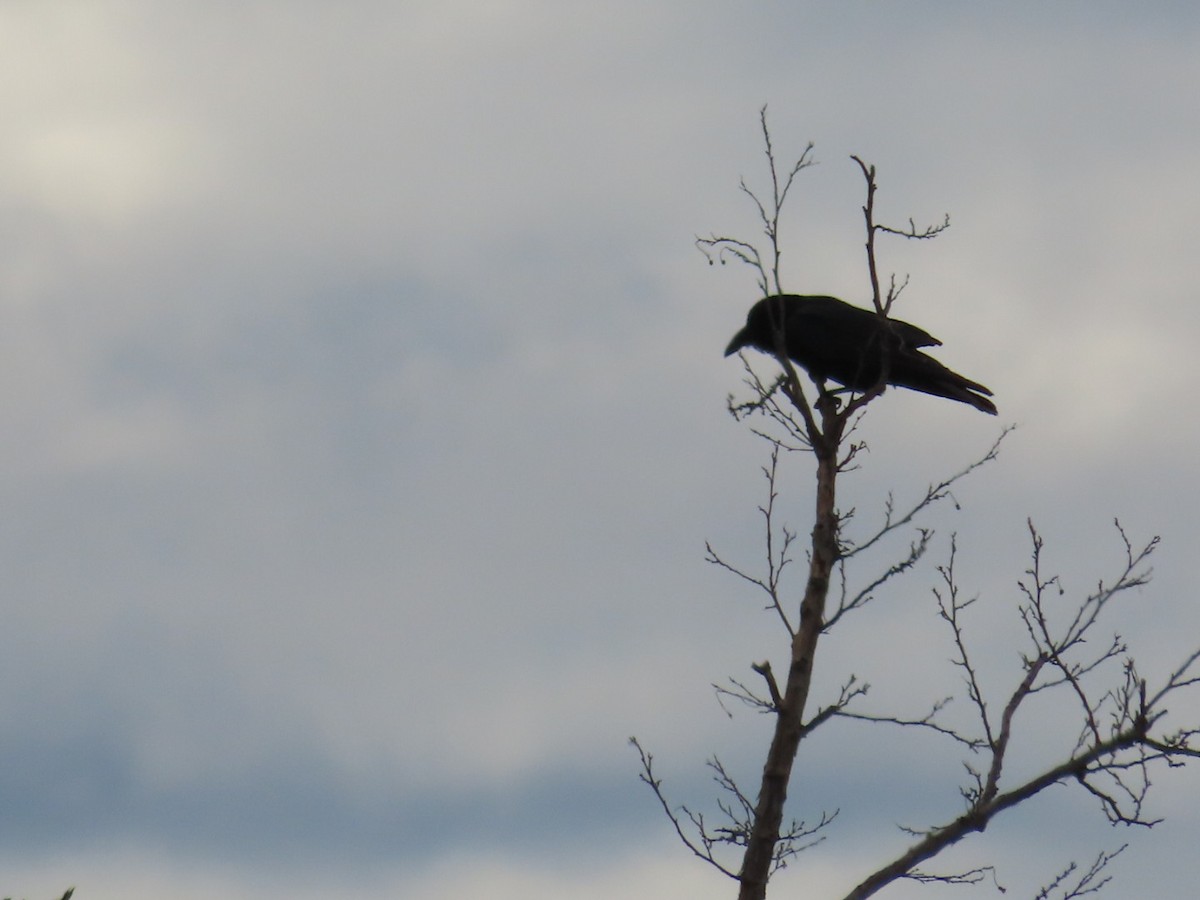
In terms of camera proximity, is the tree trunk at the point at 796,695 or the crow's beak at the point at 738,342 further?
the crow's beak at the point at 738,342

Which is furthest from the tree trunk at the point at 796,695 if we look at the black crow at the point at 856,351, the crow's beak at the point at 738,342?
the crow's beak at the point at 738,342

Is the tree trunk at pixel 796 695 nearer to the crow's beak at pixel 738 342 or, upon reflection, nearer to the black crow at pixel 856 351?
the black crow at pixel 856 351

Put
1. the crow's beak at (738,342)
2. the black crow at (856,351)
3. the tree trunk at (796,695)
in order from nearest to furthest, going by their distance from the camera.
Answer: the tree trunk at (796,695)
the black crow at (856,351)
the crow's beak at (738,342)

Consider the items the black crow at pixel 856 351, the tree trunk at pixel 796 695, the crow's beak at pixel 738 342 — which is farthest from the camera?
the crow's beak at pixel 738 342

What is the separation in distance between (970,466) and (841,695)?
5.98 ft

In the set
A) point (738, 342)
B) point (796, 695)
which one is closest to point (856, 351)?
point (738, 342)

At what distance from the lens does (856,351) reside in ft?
37.6

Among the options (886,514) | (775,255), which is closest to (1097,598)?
(886,514)

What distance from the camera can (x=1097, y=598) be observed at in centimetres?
897

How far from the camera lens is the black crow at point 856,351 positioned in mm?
11234

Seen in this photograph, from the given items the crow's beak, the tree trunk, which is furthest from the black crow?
the tree trunk

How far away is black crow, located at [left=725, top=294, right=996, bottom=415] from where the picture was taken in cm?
1123

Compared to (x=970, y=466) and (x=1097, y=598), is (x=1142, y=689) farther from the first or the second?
(x=970, y=466)

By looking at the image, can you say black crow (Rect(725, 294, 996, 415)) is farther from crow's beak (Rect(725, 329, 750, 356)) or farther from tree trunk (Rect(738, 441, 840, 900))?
tree trunk (Rect(738, 441, 840, 900))
